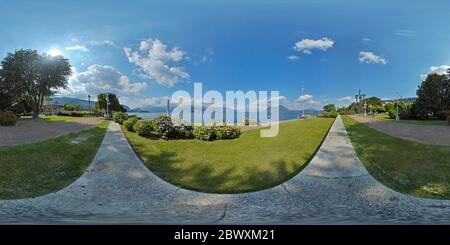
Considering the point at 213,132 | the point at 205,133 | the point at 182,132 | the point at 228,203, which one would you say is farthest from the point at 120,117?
the point at 228,203

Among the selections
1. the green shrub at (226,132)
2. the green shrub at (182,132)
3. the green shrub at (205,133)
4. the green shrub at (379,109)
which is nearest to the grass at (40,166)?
the green shrub at (182,132)

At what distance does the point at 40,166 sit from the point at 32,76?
17.7m

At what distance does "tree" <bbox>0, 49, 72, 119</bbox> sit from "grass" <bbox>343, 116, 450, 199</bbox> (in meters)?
20.1

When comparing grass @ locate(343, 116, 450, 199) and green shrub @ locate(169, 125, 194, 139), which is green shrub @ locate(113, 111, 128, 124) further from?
grass @ locate(343, 116, 450, 199)

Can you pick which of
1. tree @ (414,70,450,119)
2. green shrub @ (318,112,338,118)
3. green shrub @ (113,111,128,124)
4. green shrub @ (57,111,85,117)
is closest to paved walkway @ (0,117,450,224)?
green shrub @ (113,111,128,124)

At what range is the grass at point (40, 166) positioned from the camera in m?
→ 5.99

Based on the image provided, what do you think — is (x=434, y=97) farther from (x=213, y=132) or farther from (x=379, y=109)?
(x=213, y=132)

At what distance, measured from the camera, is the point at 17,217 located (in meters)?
4.49

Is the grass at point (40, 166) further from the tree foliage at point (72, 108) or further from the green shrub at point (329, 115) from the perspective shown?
the tree foliage at point (72, 108)

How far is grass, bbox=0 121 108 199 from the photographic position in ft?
19.7

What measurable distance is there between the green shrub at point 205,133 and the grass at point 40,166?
3.67 m

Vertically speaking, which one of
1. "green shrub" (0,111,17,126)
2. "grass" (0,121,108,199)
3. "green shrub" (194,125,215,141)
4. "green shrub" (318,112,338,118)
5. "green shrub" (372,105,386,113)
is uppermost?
"green shrub" (372,105,386,113)

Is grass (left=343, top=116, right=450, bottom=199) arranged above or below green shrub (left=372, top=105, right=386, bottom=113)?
below

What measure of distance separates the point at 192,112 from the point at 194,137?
1.06m
